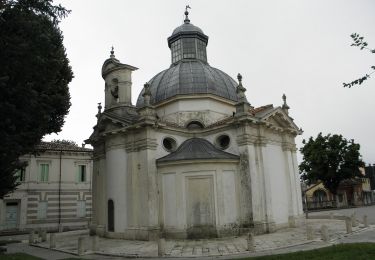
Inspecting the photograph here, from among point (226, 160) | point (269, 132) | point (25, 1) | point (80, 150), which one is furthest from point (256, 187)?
point (80, 150)

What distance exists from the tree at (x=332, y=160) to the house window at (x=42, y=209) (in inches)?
1470

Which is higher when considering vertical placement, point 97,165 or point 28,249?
→ point 97,165

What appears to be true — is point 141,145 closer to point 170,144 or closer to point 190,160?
point 170,144

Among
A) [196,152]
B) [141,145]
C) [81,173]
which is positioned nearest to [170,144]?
[141,145]

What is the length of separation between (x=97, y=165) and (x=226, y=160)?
10.6m

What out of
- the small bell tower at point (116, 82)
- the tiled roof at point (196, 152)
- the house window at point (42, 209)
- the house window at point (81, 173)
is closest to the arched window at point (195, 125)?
the tiled roof at point (196, 152)

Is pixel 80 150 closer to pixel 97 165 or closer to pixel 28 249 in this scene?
pixel 97 165

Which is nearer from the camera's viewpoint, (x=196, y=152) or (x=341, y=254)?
(x=341, y=254)

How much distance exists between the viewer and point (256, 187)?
75.4 ft

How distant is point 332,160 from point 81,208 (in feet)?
118

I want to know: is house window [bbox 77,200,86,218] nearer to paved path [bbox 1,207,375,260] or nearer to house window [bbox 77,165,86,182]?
house window [bbox 77,165,86,182]

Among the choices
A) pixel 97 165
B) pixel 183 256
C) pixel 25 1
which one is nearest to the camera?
pixel 25 1

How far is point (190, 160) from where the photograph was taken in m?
22.2

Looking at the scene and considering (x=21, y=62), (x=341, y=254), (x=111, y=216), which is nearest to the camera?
(x=341, y=254)
